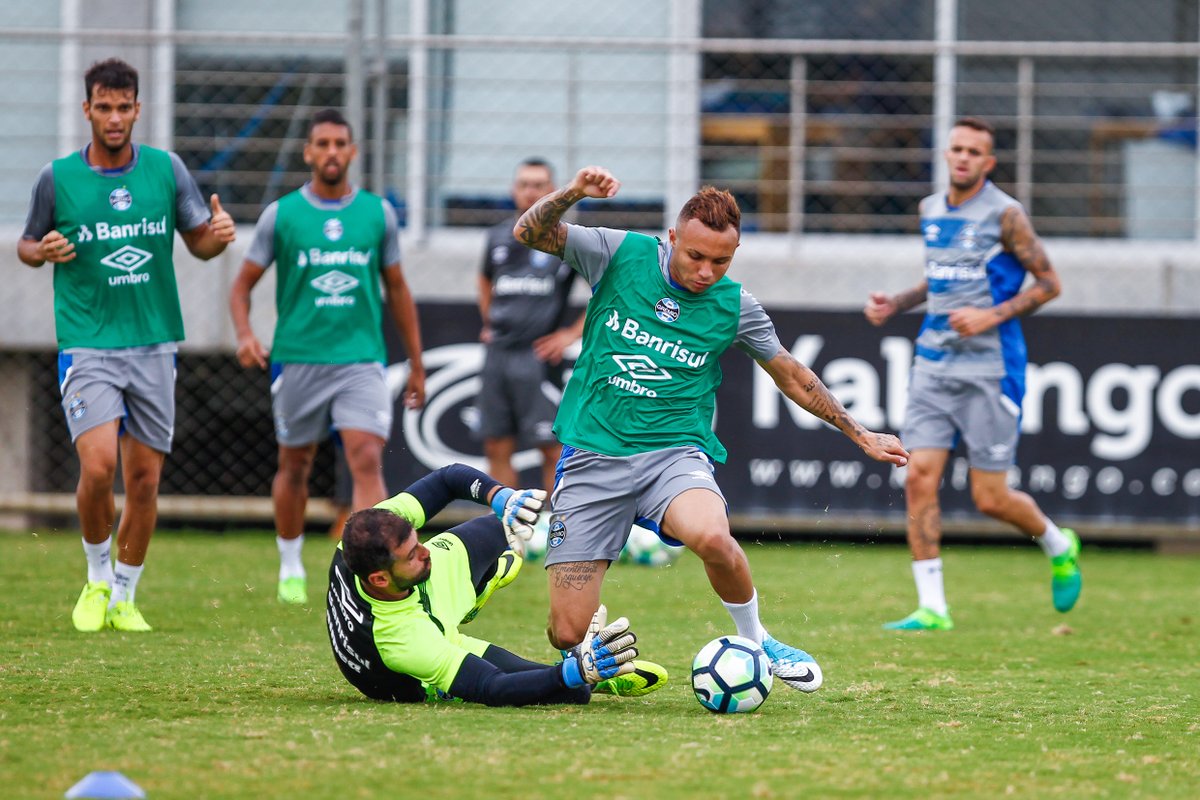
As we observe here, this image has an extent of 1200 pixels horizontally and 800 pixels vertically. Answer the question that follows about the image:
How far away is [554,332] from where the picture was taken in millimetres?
10688

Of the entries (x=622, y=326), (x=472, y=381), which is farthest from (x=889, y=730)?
(x=472, y=381)

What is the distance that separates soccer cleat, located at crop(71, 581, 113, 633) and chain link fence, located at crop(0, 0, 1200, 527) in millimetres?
4927

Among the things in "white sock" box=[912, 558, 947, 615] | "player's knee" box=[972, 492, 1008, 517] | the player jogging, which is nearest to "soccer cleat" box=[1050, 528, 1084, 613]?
"player's knee" box=[972, 492, 1008, 517]

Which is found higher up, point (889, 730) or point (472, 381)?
point (472, 381)

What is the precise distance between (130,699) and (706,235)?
2.46 metres

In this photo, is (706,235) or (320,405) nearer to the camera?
(706,235)

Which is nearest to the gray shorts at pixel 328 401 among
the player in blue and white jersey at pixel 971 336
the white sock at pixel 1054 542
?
the player in blue and white jersey at pixel 971 336

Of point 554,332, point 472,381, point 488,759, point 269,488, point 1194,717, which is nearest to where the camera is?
point 488,759

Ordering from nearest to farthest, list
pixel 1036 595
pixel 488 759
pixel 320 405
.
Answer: pixel 488 759, pixel 320 405, pixel 1036 595

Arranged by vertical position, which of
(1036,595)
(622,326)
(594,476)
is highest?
(622,326)

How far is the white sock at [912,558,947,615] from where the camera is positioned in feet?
25.7

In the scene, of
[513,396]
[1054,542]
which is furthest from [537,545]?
[1054,542]

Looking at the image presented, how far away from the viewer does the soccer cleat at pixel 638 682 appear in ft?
17.8

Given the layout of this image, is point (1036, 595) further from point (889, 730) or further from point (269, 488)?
point (269, 488)
